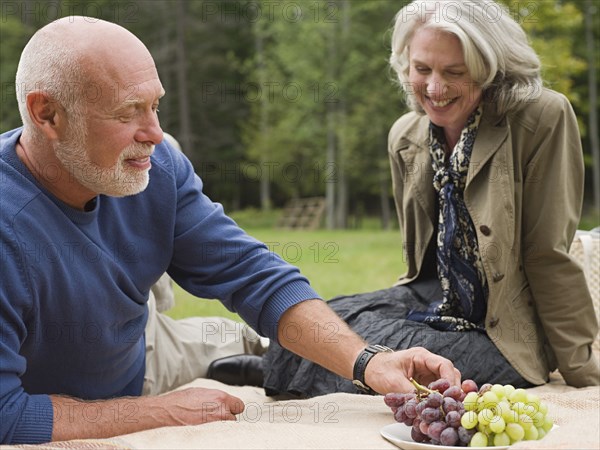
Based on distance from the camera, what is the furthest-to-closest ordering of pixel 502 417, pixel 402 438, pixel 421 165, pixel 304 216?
pixel 304 216 < pixel 421 165 < pixel 402 438 < pixel 502 417

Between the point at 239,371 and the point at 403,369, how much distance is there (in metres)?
1.47

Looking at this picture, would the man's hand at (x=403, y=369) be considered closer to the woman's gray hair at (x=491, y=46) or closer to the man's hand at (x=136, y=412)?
the man's hand at (x=136, y=412)

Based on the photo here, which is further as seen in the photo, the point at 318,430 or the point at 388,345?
the point at 388,345

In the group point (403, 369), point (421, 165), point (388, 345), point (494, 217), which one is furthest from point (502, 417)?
point (421, 165)

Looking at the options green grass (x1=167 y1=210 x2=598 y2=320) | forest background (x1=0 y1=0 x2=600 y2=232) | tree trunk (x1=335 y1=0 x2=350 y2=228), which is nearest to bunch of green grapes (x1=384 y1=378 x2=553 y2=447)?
green grass (x1=167 y1=210 x2=598 y2=320)

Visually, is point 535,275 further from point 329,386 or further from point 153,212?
point 153,212

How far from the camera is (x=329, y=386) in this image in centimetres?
330

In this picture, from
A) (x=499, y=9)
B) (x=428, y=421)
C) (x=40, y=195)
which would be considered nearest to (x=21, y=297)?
(x=40, y=195)

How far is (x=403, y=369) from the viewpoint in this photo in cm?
236

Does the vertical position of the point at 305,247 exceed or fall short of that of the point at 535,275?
it falls short

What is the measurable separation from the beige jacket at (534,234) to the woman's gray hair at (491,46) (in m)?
0.07

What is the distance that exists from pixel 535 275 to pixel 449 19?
1001mm

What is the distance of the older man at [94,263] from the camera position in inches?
88.3

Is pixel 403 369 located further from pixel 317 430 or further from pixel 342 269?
pixel 342 269
